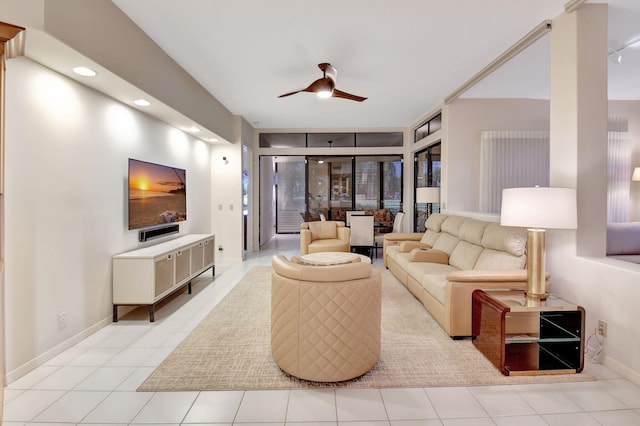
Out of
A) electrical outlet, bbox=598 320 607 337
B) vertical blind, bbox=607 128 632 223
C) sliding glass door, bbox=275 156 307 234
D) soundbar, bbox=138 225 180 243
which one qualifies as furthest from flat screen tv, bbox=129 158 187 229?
vertical blind, bbox=607 128 632 223

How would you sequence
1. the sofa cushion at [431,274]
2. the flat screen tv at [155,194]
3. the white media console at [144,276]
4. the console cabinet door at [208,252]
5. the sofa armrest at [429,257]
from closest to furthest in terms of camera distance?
the sofa cushion at [431,274] → the white media console at [144,276] → the flat screen tv at [155,194] → the sofa armrest at [429,257] → the console cabinet door at [208,252]

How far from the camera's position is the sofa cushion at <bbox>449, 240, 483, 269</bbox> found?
363 cm

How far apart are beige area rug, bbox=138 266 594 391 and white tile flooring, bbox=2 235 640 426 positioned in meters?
0.08

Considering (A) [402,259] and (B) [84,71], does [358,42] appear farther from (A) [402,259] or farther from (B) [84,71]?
(A) [402,259]

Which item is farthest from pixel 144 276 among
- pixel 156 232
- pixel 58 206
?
pixel 58 206

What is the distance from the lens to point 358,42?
3.28m

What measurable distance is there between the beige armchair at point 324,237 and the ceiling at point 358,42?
92.7 inches

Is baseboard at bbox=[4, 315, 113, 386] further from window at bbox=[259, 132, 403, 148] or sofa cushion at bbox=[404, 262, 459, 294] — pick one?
window at bbox=[259, 132, 403, 148]

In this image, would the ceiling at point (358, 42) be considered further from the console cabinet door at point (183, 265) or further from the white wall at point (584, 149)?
the console cabinet door at point (183, 265)

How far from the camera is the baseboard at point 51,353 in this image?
2.20 metres

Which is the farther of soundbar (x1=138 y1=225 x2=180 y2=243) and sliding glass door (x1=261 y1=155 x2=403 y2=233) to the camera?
sliding glass door (x1=261 y1=155 x2=403 y2=233)

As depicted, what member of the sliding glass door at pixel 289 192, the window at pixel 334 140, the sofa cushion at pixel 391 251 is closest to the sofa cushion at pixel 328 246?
the sofa cushion at pixel 391 251

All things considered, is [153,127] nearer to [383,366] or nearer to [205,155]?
[205,155]

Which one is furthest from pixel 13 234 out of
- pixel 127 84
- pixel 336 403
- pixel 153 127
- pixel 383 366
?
pixel 383 366
